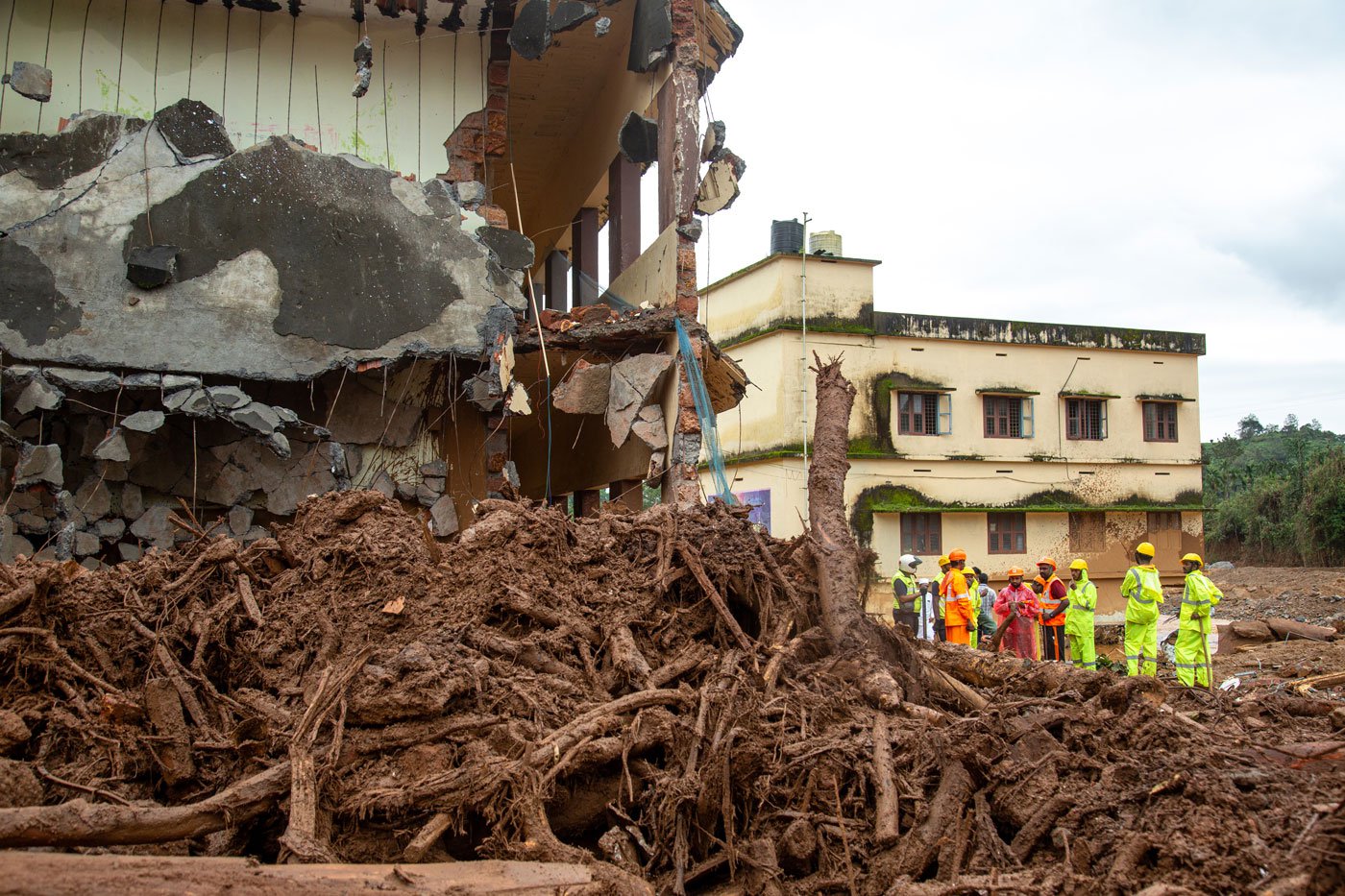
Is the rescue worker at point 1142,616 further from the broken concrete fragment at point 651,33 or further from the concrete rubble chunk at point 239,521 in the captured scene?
the concrete rubble chunk at point 239,521

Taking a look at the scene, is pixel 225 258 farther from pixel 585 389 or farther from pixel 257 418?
pixel 585 389

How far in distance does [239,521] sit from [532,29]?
6.22 meters

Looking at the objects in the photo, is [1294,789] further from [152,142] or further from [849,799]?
[152,142]

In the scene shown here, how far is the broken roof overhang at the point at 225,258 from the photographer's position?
9555 mm

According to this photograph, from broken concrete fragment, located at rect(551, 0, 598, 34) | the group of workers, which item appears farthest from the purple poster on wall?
broken concrete fragment, located at rect(551, 0, 598, 34)

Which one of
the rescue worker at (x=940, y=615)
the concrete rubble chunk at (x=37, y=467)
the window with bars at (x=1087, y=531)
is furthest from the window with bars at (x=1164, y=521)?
the concrete rubble chunk at (x=37, y=467)

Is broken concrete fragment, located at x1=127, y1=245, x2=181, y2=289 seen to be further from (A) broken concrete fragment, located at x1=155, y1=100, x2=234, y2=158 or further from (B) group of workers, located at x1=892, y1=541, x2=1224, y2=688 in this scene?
(B) group of workers, located at x1=892, y1=541, x2=1224, y2=688

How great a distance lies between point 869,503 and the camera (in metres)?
23.7

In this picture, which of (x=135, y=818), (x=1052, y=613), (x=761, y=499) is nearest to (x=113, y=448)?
(x=135, y=818)

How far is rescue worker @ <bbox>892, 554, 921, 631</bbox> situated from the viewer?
36.5 feet

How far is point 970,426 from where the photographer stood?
2497cm

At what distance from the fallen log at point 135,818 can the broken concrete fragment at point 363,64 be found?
8.43 meters

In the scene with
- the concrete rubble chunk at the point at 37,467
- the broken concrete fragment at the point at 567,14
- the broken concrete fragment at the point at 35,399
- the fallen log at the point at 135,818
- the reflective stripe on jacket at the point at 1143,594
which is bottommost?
the fallen log at the point at 135,818

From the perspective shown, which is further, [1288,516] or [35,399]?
[1288,516]
